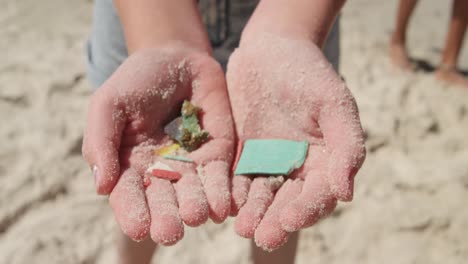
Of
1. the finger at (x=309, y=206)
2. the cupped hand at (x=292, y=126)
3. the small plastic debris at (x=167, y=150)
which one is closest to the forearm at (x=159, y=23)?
the cupped hand at (x=292, y=126)

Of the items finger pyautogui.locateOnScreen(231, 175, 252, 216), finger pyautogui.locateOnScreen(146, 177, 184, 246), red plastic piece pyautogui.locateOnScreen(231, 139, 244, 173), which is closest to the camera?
finger pyautogui.locateOnScreen(146, 177, 184, 246)

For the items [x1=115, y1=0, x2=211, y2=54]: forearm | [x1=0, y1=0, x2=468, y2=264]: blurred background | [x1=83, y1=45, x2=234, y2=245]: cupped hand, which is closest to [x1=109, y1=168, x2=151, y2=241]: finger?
[x1=83, y1=45, x2=234, y2=245]: cupped hand

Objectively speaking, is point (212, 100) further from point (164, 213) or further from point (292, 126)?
point (164, 213)

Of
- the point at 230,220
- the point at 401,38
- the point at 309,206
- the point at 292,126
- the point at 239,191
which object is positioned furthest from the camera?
the point at 401,38

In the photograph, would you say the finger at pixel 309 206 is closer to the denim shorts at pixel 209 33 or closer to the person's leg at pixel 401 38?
the denim shorts at pixel 209 33

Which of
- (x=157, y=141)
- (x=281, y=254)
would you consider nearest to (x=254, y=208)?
(x=157, y=141)

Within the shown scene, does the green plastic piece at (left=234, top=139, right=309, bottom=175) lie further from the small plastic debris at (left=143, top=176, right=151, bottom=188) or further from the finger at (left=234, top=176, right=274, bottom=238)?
the small plastic debris at (left=143, top=176, right=151, bottom=188)
